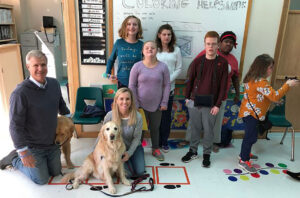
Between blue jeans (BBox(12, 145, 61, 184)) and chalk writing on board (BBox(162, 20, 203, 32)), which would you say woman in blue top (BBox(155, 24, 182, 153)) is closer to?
chalk writing on board (BBox(162, 20, 203, 32))

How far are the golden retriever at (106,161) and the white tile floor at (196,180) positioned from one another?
91 millimetres

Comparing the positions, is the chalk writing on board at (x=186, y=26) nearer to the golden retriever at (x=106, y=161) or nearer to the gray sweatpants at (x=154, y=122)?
the gray sweatpants at (x=154, y=122)

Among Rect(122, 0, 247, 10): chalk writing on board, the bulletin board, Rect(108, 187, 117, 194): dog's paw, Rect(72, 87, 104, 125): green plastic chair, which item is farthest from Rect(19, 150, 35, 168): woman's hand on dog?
Rect(122, 0, 247, 10): chalk writing on board

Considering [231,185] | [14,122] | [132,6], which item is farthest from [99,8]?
[231,185]

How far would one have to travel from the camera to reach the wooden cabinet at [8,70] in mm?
3945

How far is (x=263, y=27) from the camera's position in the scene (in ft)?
10.3

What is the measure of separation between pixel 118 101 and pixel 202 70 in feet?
3.13

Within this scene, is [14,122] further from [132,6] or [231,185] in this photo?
[231,185]

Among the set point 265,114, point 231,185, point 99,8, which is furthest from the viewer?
point 99,8

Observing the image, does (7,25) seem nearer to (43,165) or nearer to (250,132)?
(43,165)

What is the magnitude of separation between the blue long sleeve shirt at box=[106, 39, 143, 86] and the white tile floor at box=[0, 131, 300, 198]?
1.05 meters

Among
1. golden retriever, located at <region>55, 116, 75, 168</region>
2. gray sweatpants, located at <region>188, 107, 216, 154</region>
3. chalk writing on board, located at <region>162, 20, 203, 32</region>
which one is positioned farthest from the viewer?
chalk writing on board, located at <region>162, 20, 203, 32</region>

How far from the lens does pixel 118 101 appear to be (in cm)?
226

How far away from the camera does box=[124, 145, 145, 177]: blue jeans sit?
7.93ft
